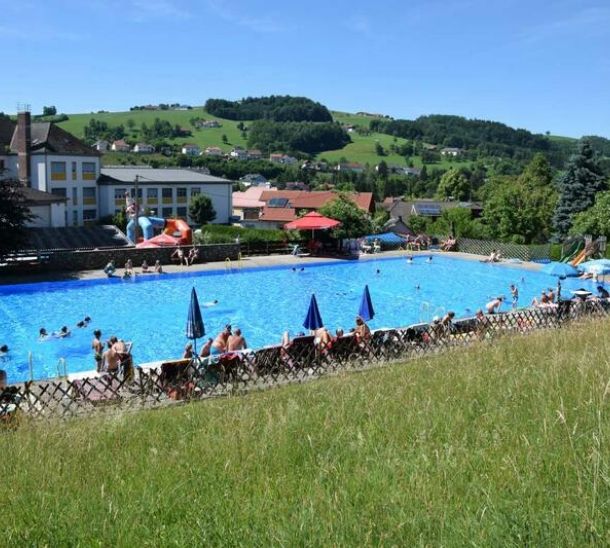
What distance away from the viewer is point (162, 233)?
35.2m

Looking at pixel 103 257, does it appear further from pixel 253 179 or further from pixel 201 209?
pixel 253 179

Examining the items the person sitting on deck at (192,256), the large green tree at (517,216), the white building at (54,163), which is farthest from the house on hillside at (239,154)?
the person sitting on deck at (192,256)

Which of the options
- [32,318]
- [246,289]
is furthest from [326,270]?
[32,318]

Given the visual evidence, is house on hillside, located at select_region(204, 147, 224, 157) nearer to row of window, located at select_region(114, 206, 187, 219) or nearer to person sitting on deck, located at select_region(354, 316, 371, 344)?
row of window, located at select_region(114, 206, 187, 219)

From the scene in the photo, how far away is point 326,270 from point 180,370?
72.5 ft

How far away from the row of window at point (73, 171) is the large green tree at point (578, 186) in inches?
1358

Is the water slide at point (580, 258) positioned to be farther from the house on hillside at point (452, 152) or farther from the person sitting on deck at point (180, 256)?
the house on hillside at point (452, 152)

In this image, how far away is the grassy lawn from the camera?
2.99m

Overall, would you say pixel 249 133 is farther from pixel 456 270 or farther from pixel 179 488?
pixel 179 488

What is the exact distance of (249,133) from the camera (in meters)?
193

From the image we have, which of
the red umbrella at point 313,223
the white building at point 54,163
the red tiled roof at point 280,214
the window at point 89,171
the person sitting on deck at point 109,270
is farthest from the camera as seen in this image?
the red tiled roof at point 280,214

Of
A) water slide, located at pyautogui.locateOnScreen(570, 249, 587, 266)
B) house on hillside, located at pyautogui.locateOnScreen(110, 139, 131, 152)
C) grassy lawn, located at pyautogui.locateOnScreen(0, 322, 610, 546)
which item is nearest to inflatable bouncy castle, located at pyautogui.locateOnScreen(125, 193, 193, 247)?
water slide, located at pyautogui.locateOnScreen(570, 249, 587, 266)

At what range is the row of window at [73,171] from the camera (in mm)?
46344

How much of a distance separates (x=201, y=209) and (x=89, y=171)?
9251mm
